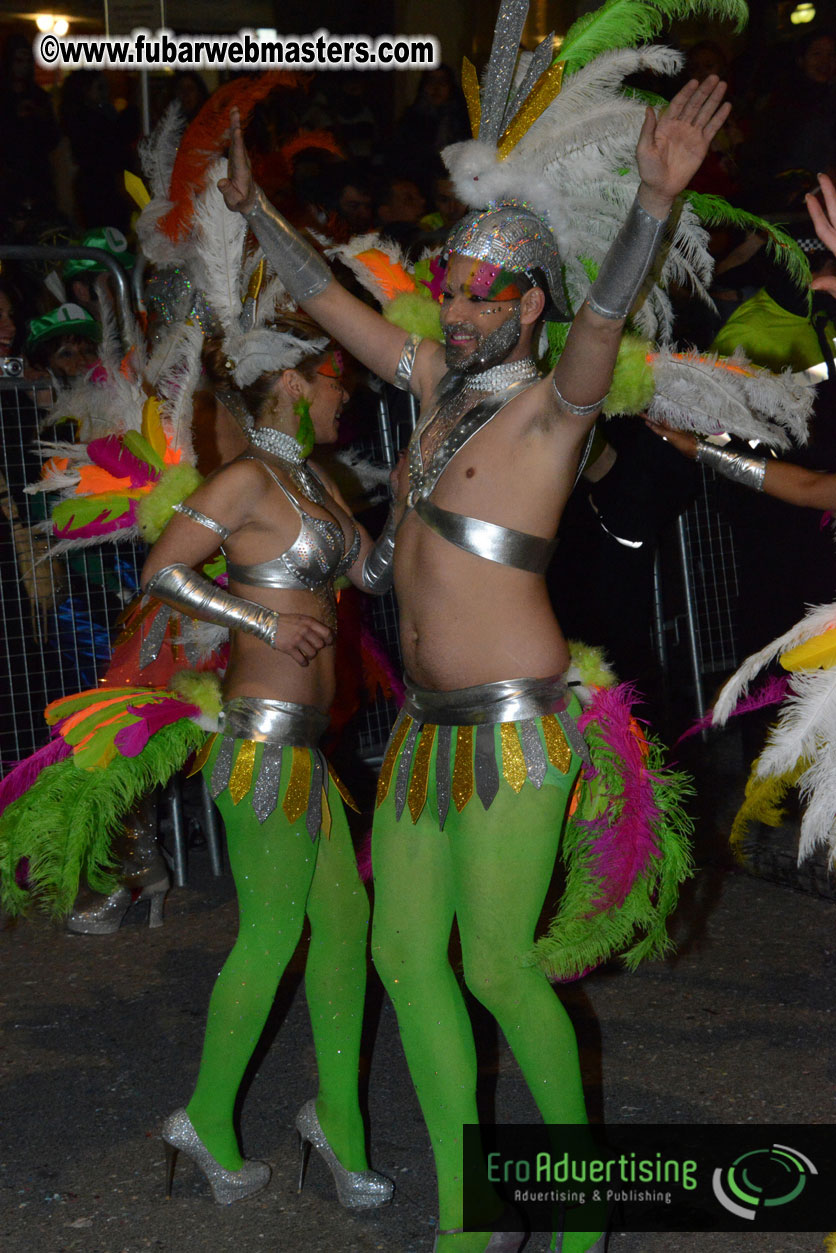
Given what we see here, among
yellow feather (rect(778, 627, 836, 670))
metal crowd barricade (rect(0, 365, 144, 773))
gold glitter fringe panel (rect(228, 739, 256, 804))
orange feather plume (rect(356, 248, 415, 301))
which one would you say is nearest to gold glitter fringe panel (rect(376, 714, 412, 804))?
gold glitter fringe panel (rect(228, 739, 256, 804))

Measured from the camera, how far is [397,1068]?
362cm

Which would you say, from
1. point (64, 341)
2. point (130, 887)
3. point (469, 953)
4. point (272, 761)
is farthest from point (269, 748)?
point (64, 341)

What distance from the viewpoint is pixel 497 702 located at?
2564 millimetres

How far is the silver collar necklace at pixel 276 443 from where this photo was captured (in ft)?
9.75

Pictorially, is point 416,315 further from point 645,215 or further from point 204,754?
Result: point 204,754

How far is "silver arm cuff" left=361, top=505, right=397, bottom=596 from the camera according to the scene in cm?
301

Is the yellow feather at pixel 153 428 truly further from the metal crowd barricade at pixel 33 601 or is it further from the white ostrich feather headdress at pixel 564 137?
the metal crowd barricade at pixel 33 601

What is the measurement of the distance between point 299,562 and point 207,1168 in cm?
135

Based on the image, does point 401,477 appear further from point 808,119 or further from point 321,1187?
point 808,119

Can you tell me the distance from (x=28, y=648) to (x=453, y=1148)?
10.3 ft

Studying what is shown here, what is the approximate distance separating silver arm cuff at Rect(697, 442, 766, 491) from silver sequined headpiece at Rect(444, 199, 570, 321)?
2.31 ft

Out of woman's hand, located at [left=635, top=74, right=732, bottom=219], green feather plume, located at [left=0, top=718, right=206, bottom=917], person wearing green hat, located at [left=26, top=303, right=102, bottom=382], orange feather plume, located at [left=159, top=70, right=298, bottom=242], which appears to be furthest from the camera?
person wearing green hat, located at [left=26, top=303, right=102, bottom=382]

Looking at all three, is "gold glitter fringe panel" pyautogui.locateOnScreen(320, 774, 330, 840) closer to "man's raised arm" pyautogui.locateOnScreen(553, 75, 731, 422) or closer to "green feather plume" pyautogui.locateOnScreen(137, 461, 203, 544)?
"green feather plume" pyautogui.locateOnScreen(137, 461, 203, 544)

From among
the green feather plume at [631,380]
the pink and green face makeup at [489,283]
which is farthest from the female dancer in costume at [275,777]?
the green feather plume at [631,380]
